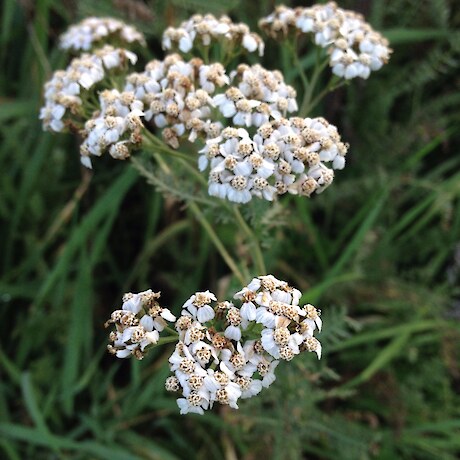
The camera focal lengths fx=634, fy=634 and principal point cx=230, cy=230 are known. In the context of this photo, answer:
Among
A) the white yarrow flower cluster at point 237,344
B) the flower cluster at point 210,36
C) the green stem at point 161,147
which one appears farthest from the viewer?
the flower cluster at point 210,36

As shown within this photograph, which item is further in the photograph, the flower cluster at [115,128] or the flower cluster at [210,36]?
the flower cluster at [210,36]

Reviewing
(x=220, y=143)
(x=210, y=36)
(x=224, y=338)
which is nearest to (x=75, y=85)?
(x=210, y=36)

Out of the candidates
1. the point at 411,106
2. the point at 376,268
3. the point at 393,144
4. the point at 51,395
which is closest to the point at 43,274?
the point at 51,395

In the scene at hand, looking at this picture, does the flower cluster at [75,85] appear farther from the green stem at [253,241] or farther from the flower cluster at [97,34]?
the green stem at [253,241]

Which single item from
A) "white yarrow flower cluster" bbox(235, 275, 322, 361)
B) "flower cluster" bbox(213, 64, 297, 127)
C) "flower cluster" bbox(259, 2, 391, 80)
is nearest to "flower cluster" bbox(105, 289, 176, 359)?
"white yarrow flower cluster" bbox(235, 275, 322, 361)

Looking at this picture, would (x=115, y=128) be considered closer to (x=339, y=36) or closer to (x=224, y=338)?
(x=224, y=338)

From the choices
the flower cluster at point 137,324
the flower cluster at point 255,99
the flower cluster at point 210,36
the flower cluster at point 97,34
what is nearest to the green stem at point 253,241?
the flower cluster at point 255,99

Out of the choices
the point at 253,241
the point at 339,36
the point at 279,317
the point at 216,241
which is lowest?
the point at 216,241
